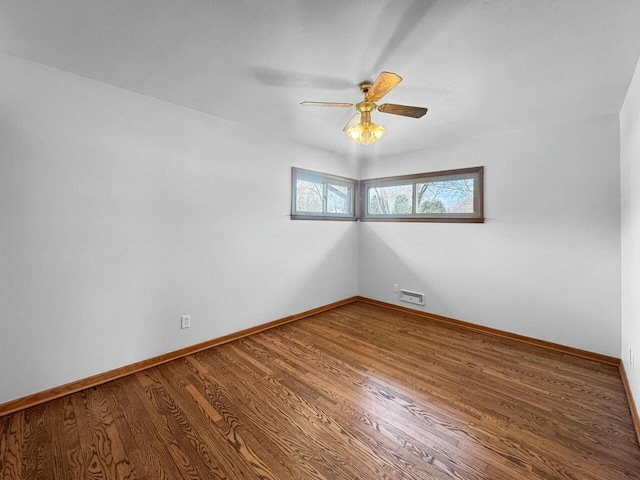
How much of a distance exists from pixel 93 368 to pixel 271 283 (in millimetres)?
1724

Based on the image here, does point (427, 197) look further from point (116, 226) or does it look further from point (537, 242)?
point (116, 226)

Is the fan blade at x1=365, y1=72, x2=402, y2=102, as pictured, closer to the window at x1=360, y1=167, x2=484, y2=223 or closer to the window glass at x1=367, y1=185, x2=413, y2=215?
the window at x1=360, y1=167, x2=484, y2=223

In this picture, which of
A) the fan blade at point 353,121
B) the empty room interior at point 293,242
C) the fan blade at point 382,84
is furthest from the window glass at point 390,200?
the fan blade at point 382,84

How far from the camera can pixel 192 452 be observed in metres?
1.48

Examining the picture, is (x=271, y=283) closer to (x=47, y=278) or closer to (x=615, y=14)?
(x=47, y=278)

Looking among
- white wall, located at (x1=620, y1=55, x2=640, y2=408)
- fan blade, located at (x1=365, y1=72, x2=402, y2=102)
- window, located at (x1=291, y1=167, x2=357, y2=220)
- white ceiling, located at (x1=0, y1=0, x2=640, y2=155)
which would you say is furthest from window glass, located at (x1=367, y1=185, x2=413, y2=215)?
fan blade, located at (x1=365, y1=72, x2=402, y2=102)

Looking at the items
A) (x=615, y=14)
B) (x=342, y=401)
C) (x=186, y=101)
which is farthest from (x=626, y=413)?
(x=186, y=101)

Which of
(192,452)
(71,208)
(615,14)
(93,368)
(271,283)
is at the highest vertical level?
(615,14)

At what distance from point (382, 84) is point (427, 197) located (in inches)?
92.1

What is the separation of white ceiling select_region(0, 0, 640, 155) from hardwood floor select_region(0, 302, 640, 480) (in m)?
2.28

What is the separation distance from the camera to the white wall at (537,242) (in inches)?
99.5

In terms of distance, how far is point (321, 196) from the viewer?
3977mm

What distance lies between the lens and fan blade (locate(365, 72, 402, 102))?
64.1 inches

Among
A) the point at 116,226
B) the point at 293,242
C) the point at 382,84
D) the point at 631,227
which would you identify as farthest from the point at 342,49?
the point at 631,227
